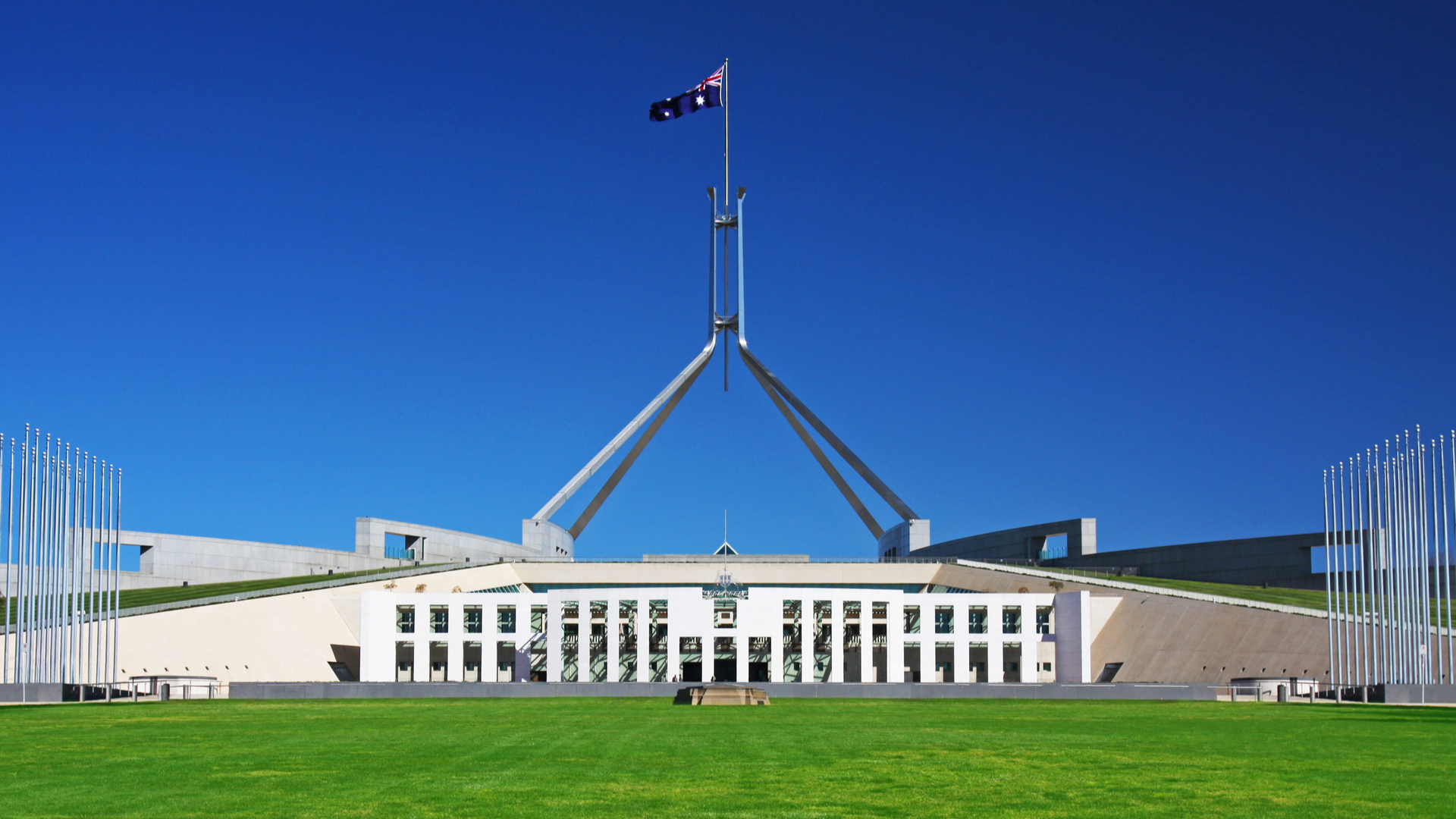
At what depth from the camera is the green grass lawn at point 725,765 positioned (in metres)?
8.21

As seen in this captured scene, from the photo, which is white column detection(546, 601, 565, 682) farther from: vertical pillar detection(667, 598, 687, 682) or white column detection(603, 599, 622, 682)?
vertical pillar detection(667, 598, 687, 682)

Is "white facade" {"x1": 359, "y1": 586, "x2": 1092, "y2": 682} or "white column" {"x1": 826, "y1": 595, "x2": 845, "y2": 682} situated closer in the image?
"white facade" {"x1": 359, "y1": 586, "x2": 1092, "y2": 682}

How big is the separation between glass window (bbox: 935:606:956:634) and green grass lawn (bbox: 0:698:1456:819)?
18298 mm

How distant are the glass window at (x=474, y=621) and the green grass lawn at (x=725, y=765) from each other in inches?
705

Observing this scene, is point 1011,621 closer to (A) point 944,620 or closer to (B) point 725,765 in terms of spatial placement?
(A) point 944,620

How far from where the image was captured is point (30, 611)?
23.1 metres

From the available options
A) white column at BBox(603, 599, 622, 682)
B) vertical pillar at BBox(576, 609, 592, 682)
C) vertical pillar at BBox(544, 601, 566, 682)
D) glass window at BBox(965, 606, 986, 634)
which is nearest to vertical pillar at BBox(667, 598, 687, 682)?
white column at BBox(603, 599, 622, 682)

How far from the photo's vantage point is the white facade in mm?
35094

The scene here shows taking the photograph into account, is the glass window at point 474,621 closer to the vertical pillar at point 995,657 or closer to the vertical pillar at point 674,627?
the vertical pillar at point 674,627

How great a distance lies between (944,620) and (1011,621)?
82.5 inches

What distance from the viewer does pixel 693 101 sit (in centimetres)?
5066

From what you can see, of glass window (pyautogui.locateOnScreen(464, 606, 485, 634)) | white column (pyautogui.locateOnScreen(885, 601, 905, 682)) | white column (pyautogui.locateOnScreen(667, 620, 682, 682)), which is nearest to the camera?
white column (pyautogui.locateOnScreen(667, 620, 682, 682))

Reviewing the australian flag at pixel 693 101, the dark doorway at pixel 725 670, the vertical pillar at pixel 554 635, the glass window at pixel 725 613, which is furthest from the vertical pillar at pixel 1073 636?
the australian flag at pixel 693 101

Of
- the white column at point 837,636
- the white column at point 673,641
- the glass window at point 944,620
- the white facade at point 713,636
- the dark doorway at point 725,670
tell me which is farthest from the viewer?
the dark doorway at point 725,670
